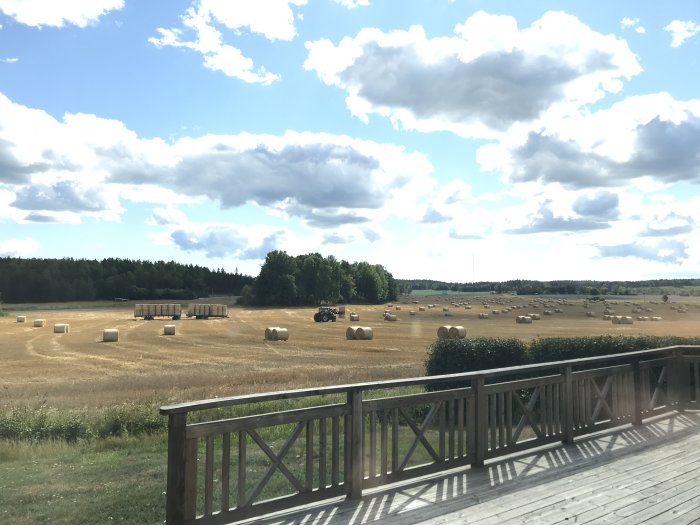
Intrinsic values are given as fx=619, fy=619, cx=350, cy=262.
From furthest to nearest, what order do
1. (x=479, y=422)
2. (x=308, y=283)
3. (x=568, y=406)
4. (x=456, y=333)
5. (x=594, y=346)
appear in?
(x=308, y=283), (x=456, y=333), (x=594, y=346), (x=568, y=406), (x=479, y=422)

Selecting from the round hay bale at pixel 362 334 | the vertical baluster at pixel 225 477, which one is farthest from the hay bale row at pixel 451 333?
the vertical baluster at pixel 225 477

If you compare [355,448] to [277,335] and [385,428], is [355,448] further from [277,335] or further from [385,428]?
[277,335]

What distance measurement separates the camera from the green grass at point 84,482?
23.9 ft

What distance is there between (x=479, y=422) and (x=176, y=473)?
11.6ft

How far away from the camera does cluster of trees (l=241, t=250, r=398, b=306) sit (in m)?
123

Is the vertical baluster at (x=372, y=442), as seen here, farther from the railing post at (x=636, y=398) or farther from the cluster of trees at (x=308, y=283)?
the cluster of trees at (x=308, y=283)

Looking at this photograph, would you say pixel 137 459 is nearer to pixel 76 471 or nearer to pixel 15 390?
pixel 76 471

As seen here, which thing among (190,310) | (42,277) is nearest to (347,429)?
(190,310)

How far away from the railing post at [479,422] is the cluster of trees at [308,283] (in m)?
116

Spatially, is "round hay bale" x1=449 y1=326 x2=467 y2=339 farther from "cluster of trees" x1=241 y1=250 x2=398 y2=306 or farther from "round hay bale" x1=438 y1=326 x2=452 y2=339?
"cluster of trees" x1=241 y1=250 x2=398 y2=306

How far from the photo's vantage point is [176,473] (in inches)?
189

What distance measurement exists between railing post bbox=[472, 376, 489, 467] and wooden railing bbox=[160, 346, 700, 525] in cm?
1

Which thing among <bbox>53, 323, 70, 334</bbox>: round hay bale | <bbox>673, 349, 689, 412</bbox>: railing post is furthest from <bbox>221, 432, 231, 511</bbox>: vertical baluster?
<bbox>53, 323, 70, 334</bbox>: round hay bale

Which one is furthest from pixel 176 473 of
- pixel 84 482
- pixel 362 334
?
pixel 362 334
